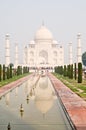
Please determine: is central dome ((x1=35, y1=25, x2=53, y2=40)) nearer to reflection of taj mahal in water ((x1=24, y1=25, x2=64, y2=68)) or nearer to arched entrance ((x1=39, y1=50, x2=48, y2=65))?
reflection of taj mahal in water ((x1=24, y1=25, x2=64, y2=68))

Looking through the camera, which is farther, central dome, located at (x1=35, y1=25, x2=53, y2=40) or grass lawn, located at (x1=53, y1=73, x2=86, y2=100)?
central dome, located at (x1=35, y1=25, x2=53, y2=40)

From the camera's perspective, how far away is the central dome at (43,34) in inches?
2088

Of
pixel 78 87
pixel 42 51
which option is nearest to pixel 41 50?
pixel 42 51

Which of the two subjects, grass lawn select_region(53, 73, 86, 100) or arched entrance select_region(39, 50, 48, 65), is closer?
grass lawn select_region(53, 73, 86, 100)

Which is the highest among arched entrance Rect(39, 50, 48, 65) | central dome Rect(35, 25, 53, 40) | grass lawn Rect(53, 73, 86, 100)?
central dome Rect(35, 25, 53, 40)

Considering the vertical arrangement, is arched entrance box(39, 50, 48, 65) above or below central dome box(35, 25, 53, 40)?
below

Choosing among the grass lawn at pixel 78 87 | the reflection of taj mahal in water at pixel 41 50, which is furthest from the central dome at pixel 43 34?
the grass lawn at pixel 78 87

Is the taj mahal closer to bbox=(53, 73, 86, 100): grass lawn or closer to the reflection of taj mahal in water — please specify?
the reflection of taj mahal in water

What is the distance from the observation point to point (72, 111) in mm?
6359

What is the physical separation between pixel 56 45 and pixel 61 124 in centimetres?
5087

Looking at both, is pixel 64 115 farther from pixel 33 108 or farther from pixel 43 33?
pixel 43 33

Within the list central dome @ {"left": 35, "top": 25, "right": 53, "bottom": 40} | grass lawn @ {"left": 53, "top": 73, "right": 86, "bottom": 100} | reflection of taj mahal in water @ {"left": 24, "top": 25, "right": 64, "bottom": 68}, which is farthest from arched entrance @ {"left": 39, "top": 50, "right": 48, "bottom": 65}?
grass lawn @ {"left": 53, "top": 73, "right": 86, "bottom": 100}

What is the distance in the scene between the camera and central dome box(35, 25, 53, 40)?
174 ft

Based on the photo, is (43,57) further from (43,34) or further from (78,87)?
(78,87)
